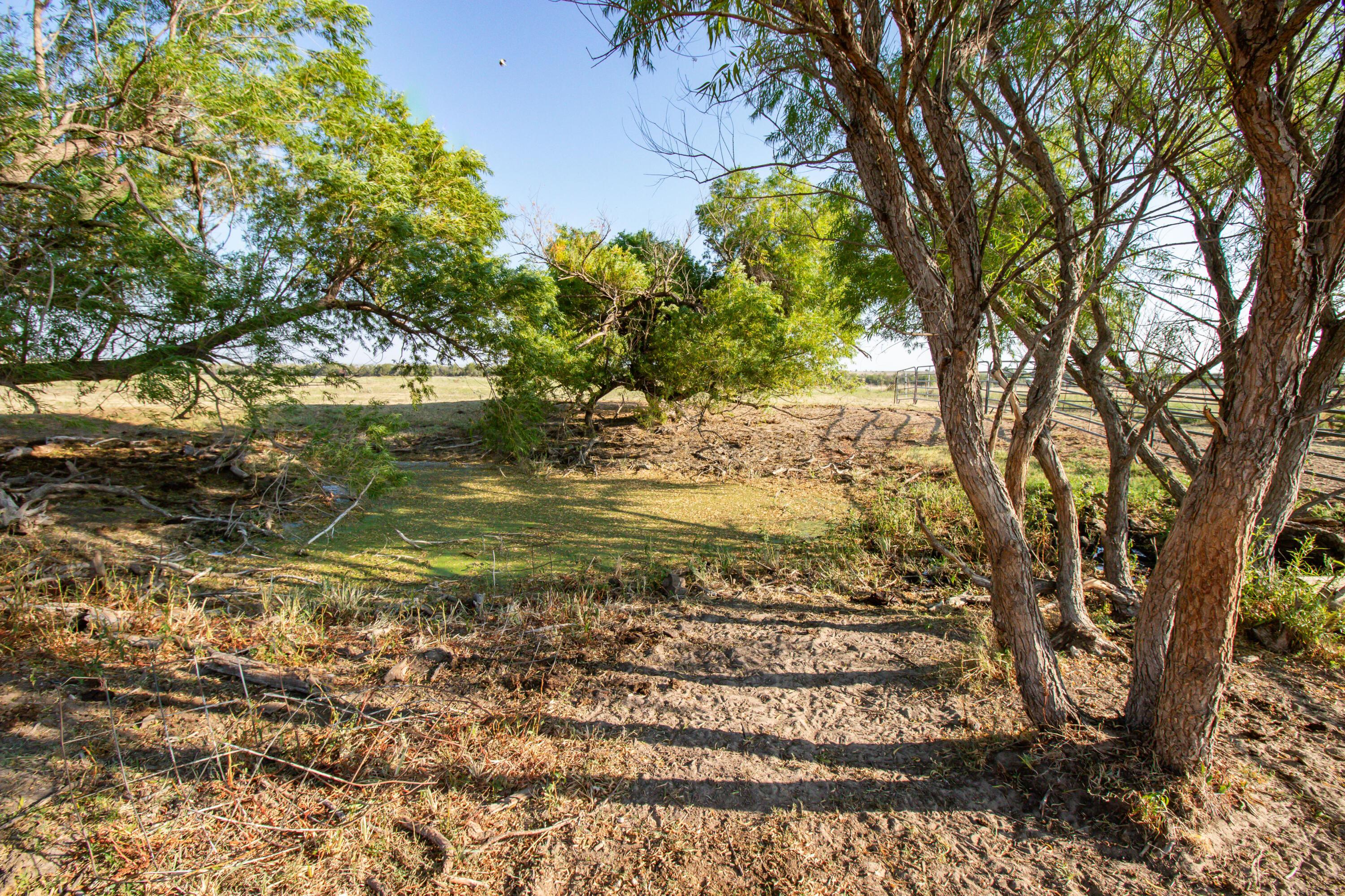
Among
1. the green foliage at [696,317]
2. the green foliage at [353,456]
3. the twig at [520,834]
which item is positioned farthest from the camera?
the green foliage at [696,317]

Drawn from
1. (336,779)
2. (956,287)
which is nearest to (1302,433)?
(956,287)

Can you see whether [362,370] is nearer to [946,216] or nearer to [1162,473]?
[946,216]

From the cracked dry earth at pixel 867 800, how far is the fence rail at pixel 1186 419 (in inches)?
54.1

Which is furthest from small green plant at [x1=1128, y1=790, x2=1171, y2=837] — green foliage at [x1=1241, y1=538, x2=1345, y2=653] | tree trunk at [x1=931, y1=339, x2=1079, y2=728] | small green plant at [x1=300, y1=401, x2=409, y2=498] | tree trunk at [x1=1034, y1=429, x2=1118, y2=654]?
small green plant at [x1=300, y1=401, x2=409, y2=498]

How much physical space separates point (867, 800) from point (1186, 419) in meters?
3.98

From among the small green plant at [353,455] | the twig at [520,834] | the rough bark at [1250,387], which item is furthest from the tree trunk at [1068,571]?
the small green plant at [353,455]

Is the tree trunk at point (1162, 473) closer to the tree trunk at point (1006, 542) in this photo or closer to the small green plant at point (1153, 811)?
the tree trunk at point (1006, 542)

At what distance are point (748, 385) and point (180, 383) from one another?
23.5ft

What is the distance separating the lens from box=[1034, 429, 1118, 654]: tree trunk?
3.26 metres

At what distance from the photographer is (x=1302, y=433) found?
299 centimetres

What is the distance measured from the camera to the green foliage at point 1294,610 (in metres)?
3.14

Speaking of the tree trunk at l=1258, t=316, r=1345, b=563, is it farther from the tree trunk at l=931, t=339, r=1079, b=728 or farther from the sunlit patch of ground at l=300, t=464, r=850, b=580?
the sunlit patch of ground at l=300, t=464, r=850, b=580

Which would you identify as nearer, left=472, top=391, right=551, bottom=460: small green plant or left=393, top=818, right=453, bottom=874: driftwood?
left=393, top=818, right=453, bottom=874: driftwood

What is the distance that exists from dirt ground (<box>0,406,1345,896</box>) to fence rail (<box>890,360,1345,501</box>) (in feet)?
4.48
